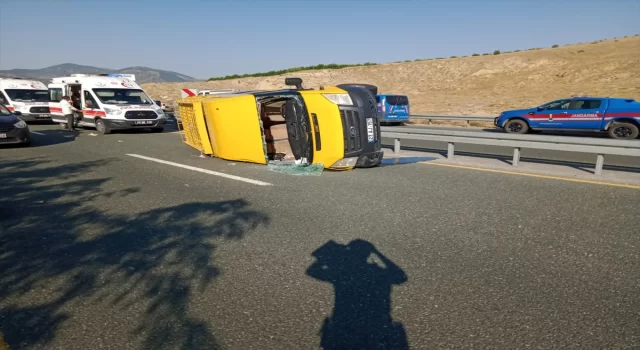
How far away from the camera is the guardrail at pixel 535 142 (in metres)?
7.78

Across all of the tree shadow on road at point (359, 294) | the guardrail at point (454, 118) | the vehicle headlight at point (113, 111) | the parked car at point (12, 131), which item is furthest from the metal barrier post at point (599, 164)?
the vehicle headlight at point (113, 111)

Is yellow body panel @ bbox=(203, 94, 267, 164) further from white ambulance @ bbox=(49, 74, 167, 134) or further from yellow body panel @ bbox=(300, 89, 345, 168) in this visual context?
white ambulance @ bbox=(49, 74, 167, 134)

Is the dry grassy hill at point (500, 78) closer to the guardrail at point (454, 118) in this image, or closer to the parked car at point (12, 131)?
the guardrail at point (454, 118)

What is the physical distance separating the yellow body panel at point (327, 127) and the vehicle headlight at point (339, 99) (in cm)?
8

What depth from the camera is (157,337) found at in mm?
2834

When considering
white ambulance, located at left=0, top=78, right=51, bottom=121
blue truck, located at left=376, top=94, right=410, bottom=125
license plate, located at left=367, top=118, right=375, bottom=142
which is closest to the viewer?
license plate, located at left=367, top=118, right=375, bottom=142

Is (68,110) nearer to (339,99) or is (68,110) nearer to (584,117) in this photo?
(339,99)

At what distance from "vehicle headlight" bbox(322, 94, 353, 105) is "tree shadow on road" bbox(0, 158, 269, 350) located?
3.09 meters

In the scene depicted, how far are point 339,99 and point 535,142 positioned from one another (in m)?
4.05

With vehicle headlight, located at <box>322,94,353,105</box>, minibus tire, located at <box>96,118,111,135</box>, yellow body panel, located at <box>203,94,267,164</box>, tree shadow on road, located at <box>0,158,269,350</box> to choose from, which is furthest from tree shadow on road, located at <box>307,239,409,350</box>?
minibus tire, located at <box>96,118,111,135</box>

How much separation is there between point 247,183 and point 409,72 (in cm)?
5487

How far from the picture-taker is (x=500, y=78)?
4734 cm

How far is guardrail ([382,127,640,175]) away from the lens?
7.78 m

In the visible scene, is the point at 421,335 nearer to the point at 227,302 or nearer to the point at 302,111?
the point at 227,302
